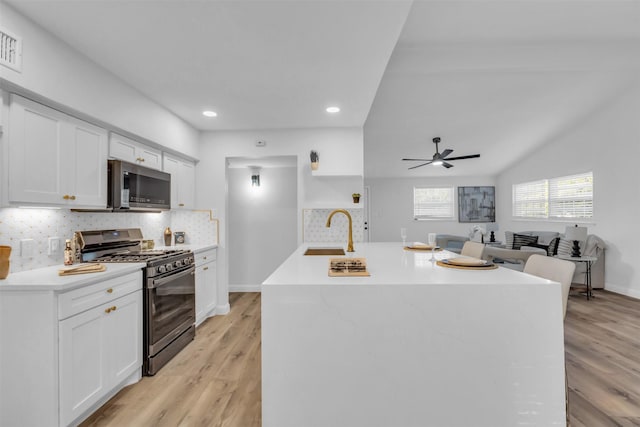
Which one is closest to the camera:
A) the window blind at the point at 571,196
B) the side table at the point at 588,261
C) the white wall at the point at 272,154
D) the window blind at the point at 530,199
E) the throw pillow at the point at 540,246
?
the white wall at the point at 272,154

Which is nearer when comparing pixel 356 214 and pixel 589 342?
pixel 589 342

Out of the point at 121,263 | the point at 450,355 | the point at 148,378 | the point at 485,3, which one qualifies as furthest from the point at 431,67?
the point at 148,378

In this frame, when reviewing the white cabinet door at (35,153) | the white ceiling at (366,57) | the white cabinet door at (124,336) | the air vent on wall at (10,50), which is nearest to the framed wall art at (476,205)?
the white ceiling at (366,57)

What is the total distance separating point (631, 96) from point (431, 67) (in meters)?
3.43

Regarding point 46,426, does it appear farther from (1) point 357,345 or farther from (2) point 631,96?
(2) point 631,96

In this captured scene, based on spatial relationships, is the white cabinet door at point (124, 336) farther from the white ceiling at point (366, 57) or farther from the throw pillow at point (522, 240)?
the throw pillow at point (522, 240)

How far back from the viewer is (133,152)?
2848 mm

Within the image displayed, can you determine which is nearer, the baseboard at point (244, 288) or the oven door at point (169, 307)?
the oven door at point (169, 307)

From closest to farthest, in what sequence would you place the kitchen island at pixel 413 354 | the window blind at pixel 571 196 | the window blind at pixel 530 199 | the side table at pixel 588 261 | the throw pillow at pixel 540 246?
1. the kitchen island at pixel 413 354
2. the side table at pixel 588 261
3. the window blind at pixel 571 196
4. the throw pillow at pixel 540 246
5. the window blind at pixel 530 199

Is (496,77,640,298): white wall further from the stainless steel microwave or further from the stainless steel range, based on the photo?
the stainless steel microwave

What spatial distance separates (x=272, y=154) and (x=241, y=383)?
270cm

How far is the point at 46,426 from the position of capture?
5.65ft

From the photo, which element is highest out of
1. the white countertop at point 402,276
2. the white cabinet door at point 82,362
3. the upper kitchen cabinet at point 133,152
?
the upper kitchen cabinet at point 133,152

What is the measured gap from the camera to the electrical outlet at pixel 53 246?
2314 mm
